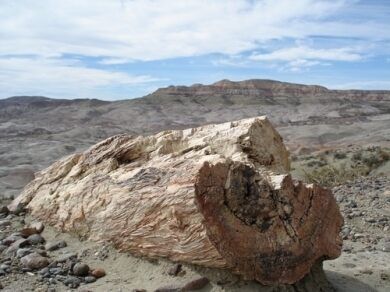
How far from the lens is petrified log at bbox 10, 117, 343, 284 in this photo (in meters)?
5.62

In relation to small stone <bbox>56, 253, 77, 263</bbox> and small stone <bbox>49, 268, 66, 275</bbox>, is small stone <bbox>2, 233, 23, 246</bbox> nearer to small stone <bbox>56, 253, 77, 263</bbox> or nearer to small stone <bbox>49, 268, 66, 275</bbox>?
small stone <bbox>56, 253, 77, 263</bbox>

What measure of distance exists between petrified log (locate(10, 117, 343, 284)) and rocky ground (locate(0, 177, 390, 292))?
152mm

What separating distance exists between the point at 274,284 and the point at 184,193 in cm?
138

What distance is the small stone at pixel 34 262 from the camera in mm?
6406

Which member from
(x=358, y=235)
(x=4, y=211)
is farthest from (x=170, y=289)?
(x=358, y=235)

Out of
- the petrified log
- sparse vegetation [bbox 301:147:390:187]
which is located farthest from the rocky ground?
sparse vegetation [bbox 301:147:390:187]

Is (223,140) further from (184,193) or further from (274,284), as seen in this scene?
(274,284)

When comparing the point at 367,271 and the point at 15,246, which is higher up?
the point at 15,246

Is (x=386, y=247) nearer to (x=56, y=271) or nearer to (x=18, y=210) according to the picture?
(x=56, y=271)

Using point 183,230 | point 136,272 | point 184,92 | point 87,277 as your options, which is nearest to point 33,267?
point 87,277

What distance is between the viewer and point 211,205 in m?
5.62

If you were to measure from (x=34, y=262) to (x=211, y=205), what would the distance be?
2364 mm

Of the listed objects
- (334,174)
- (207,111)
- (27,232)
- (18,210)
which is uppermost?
(207,111)

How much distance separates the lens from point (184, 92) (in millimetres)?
112688
